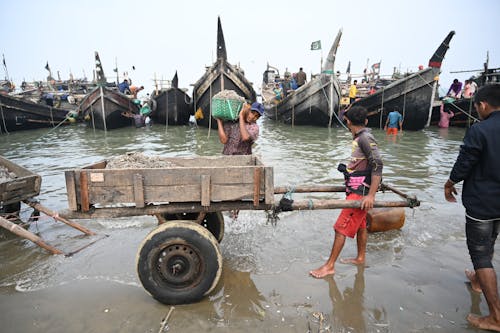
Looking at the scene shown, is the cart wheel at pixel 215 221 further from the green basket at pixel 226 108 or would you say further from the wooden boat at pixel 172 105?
the wooden boat at pixel 172 105

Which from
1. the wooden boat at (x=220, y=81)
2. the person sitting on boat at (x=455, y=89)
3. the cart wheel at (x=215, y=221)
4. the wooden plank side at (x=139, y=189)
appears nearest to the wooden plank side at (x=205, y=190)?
the wooden plank side at (x=139, y=189)

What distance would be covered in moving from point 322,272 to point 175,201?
1729mm

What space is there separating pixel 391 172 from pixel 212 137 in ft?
31.1

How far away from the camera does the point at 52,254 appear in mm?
3682

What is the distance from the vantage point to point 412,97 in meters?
14.9

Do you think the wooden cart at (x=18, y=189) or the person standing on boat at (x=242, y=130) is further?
the person standing on boat at (x=242, y=130)

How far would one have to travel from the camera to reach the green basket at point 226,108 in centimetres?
388

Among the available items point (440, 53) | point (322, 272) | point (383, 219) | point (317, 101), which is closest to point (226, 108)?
point (322, 272)

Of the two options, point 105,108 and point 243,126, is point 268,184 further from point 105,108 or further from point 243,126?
point 105,108

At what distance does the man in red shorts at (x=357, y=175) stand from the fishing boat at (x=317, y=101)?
534 inches

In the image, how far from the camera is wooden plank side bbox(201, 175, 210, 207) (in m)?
2.43

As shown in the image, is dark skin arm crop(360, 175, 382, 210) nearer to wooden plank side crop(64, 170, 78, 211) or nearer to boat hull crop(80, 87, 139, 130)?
wooden plank side crop(64, 170, 78, 211)

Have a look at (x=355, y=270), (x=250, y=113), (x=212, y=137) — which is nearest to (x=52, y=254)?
(x=250, y=113)

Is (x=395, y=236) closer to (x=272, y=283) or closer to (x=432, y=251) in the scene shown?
(x=432, y=251)
